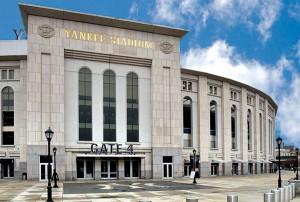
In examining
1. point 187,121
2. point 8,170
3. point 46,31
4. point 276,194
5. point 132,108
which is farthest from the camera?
point 187,121

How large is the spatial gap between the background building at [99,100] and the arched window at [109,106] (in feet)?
0.44

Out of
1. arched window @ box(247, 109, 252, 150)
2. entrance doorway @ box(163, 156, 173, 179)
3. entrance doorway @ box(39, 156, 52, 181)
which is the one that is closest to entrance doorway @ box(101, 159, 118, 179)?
entrance doorway @ box(163, 156, 173, 179)

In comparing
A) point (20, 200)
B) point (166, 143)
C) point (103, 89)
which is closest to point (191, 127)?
point (166, 143)

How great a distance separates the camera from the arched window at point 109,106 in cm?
5269

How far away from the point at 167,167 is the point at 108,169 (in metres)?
8.34

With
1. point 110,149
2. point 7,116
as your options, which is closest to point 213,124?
point 110,149

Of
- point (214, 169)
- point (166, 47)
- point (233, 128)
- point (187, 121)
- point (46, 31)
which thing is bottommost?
point (214, 169)

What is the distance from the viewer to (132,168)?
53.8 m

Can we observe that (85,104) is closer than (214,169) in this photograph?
Yes

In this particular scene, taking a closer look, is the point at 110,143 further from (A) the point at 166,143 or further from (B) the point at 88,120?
(A) the point at 166,143

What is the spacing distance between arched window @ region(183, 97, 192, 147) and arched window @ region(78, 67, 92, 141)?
50.1 ft

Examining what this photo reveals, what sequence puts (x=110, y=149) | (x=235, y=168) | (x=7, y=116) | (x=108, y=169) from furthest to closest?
1. (x=235, y=168)
2. (x=108, y=169)
3. (x=7, y=116)
4. (x=110, y=149)

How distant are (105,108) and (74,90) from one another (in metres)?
4.78

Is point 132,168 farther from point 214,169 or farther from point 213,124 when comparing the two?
point 213,124
